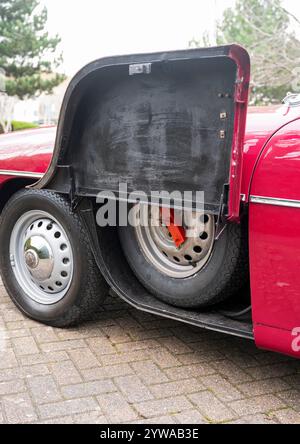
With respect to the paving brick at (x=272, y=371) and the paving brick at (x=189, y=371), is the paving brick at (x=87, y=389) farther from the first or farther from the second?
the paving brick at (x=272, y=371)

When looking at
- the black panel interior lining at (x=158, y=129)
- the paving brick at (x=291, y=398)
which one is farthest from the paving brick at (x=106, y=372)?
the black panel interior lining at (x=158, y=129)

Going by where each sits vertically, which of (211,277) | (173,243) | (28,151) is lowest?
(211,277)

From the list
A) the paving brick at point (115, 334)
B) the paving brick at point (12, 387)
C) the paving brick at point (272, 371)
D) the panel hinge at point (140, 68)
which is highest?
the panel hinge at point (140, 68)

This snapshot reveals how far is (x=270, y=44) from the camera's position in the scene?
16.6 meters

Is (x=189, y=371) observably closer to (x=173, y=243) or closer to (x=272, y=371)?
(x=272, y=371)

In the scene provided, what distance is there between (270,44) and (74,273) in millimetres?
15466

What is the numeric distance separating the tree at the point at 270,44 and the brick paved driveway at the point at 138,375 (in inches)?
549

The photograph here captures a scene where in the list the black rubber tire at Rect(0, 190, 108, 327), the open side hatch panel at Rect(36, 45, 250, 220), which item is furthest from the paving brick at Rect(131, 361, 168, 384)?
the open side hatch panel at Rect(36, 45, 250, 220)

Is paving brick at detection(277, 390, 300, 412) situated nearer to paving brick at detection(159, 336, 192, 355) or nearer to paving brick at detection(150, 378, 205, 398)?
paving brick at detection(150, 378, 205, 398)

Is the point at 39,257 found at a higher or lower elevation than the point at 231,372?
higher

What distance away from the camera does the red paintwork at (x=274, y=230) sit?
6.88 feet

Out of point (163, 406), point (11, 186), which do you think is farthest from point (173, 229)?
point (11, 186)

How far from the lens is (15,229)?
11.1 ft

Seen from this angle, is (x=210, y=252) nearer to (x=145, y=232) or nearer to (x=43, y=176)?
(x=145, y=232)
